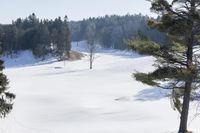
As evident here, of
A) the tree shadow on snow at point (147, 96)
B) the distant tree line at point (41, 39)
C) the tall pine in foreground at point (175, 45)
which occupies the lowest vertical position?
the tree shadow on snow at point (147, 96)

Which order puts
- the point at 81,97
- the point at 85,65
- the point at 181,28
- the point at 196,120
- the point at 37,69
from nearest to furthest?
1. the point at 181,28
2. the point at 196,120
3. the point at 81,97
4. the point at 37,69
5. the point at 85,65

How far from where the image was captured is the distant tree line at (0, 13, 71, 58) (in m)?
109

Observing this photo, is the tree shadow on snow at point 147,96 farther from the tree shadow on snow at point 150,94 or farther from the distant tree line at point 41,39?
the distant tree line at point 41,39

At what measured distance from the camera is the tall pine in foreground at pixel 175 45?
1672cm

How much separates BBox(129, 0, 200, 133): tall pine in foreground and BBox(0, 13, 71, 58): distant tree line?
288 feet

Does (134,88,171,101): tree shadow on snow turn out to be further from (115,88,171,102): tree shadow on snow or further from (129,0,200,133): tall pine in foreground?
(129,0,200,133): tall pine in foreground

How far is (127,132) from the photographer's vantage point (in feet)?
83.7

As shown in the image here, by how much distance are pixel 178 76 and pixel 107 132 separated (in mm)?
10944

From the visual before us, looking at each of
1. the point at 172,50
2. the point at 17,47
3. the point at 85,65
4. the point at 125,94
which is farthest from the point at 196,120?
the point at 17,47

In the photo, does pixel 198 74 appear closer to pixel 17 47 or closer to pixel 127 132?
pixel 127 132

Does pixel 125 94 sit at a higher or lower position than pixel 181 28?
lower

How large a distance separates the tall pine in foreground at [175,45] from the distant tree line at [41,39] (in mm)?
87868

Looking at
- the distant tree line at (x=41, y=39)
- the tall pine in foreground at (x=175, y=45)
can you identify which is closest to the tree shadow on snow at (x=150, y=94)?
the tall pine in foreground at (x=175, y=45)

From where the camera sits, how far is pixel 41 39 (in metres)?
113
